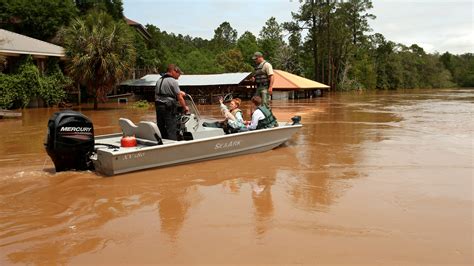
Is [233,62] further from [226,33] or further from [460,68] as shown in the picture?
[460,68]

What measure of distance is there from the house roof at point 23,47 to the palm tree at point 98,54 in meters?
1.58

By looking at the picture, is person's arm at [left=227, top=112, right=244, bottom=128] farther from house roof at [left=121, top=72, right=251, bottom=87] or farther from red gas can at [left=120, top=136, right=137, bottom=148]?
house roof at [left=121, top=72, right=251, bottom=87]

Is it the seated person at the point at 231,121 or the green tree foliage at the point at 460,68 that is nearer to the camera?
the seated person at the point at 231,121

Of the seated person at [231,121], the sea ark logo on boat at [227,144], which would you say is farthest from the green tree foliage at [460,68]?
the sea ark logo on boat at [227,144]

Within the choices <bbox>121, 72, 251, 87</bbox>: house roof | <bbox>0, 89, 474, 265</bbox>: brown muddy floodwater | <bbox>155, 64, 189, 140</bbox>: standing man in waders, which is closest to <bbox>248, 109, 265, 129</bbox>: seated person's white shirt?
<bbox>0, 89, 474, 265</bbox>: brown muddy floodwater

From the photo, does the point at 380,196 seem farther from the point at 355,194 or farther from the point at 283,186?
the point at 283,186

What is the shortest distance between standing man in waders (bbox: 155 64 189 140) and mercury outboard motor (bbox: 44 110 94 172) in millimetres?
1354

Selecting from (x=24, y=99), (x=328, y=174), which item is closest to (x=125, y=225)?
(x=328, y=174)

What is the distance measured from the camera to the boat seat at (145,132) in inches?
261

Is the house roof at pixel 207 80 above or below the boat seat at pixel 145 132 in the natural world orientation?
above

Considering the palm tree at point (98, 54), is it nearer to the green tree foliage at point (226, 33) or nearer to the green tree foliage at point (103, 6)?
the green tree foliage at point (103, 6)

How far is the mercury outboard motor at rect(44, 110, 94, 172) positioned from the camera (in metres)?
5.89

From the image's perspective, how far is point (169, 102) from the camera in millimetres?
7148

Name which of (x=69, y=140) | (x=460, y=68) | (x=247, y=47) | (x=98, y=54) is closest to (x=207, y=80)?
(x=98, y=54)
